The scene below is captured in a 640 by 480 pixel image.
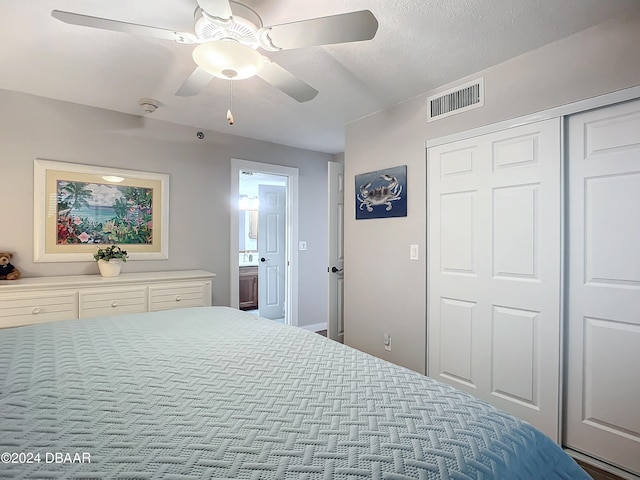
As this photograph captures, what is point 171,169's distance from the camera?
11.3 ft

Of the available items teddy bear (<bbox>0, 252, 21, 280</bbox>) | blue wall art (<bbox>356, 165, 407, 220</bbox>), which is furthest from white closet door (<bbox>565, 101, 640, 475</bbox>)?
teddy bear (<bbox>0, 252, 21, 280</bbox>)

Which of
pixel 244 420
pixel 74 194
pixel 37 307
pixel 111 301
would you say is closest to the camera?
pixel 244 420

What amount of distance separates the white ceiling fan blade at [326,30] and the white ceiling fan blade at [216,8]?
173 millimetres

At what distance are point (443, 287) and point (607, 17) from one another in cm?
182

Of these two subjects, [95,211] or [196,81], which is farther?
[95,211]

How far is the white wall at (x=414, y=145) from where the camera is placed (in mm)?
1843

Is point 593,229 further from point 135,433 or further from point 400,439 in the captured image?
point 135,433

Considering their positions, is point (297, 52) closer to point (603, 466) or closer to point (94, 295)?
point (94, 295)

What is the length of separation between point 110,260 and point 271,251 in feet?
8.22

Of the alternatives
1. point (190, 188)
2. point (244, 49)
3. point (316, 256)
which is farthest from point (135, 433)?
point (316, 256)

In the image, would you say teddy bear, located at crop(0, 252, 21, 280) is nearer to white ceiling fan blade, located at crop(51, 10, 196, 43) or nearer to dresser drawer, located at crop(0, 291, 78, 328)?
dresser drawer, located at crop(0, 291, 78, 328)

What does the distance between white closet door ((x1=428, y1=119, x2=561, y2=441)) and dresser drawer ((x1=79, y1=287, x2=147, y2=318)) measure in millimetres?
2389

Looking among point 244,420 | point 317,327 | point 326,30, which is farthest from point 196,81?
point 317,327

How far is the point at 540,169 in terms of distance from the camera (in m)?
2.06
